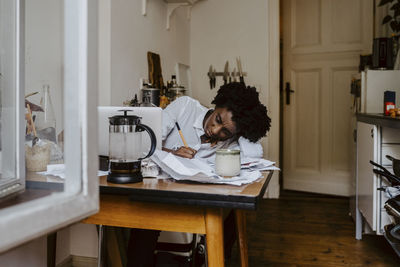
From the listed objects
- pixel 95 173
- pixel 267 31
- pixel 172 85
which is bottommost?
pixel 95 173

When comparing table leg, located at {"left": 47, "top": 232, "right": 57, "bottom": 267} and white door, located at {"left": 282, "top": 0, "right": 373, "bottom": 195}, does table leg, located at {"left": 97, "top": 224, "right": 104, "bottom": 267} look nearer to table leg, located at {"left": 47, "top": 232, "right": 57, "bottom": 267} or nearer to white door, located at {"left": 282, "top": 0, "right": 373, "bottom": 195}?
table leg, located at {"left": 47, "top": 232, "right": 57, "bottom": 267}

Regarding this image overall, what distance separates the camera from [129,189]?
3.79 feet

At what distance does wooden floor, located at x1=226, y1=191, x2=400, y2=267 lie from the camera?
7.86 feet

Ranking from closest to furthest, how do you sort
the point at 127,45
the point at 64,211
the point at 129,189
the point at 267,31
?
the point at 64,211 < the point at 129,189 < the point at 127,45 < the point at 267,31

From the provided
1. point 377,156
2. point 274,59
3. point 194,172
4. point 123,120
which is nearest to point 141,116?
point 123,120

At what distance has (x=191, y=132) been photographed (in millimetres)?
2324

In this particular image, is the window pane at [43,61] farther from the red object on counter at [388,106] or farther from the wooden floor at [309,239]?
the red object on counter at [388,106]

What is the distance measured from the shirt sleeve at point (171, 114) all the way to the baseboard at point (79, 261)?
85cm

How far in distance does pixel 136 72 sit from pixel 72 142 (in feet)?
6.97

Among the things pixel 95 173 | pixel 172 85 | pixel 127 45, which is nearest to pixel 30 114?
pixel 95 173

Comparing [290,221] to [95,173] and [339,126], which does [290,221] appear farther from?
[95,173]

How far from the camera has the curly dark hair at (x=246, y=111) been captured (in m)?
1.96

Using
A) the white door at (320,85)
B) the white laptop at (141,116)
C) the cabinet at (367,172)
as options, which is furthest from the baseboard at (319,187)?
the white laptop at (141,116)

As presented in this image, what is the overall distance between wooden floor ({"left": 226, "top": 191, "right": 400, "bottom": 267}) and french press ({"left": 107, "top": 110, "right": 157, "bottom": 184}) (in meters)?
1.33
